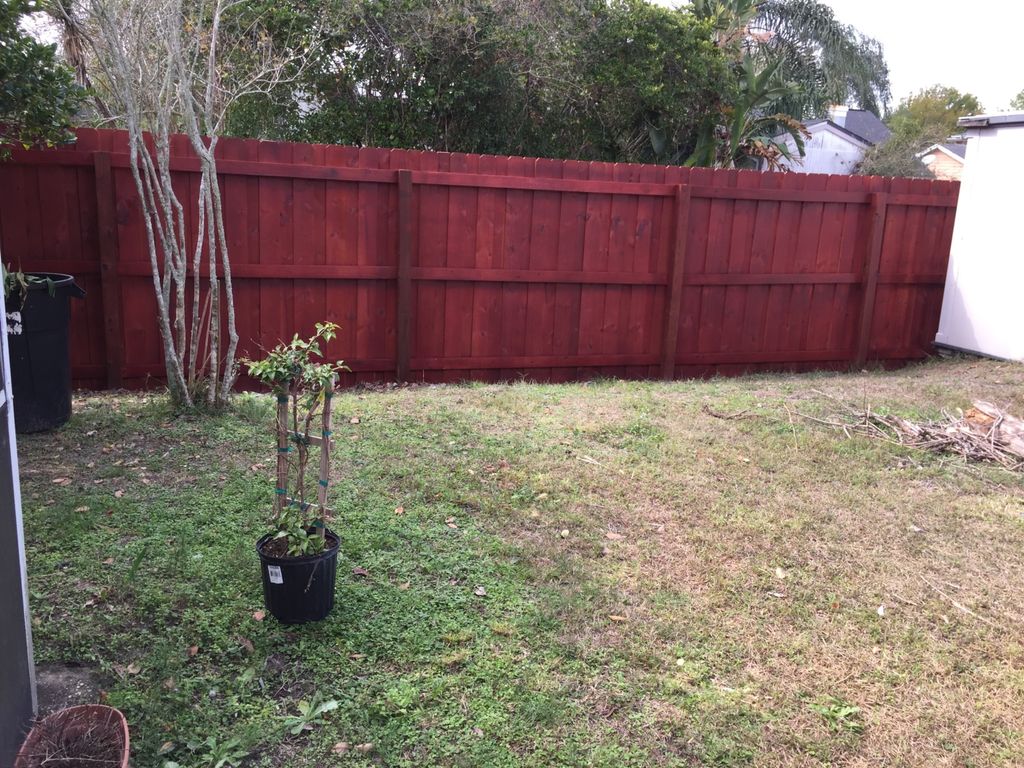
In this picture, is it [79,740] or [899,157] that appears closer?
[79,740]

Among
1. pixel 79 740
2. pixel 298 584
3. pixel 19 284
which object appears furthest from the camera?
pixel 19 284

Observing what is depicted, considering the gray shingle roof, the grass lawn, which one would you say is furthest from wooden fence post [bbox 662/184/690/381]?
the gray shingle roof

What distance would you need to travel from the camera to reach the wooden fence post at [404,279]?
6570 mm

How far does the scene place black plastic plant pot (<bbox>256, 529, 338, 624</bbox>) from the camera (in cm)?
290

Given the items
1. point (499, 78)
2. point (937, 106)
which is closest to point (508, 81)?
point (499, 78)

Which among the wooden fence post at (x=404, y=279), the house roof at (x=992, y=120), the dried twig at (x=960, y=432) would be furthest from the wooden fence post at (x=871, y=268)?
the wooden fence post at (x=404, y=279)

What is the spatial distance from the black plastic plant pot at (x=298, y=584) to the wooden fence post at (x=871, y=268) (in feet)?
23.2

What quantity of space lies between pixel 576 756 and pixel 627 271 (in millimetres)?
5601

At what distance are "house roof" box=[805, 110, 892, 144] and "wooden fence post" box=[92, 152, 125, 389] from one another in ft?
90.8

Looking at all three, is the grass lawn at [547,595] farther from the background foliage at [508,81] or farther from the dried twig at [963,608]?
the background foliage at [508,81]

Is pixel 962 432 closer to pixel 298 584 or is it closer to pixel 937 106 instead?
pixel 298 584

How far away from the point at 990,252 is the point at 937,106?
4568 cm

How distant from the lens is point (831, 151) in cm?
2755

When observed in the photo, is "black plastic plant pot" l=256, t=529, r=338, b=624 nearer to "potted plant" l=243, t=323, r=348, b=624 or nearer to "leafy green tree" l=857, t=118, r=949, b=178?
"potted plant" l=243, t=323, r=348, b=624
